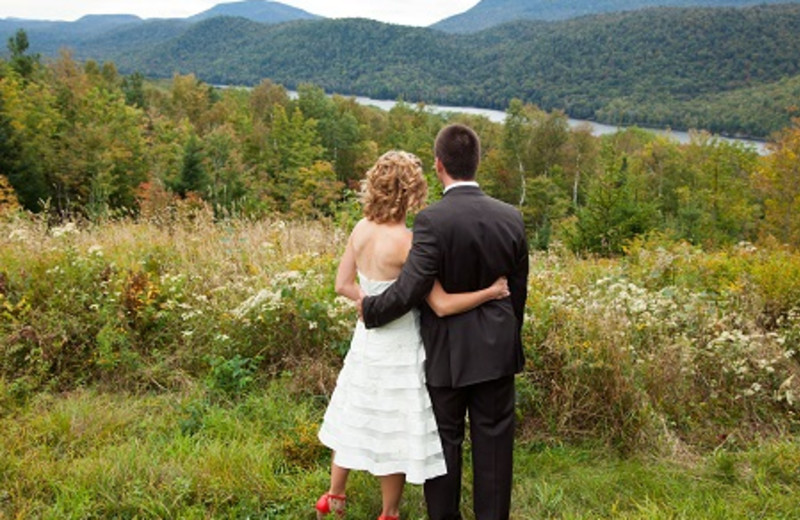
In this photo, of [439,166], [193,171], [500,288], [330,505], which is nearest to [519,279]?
[500,288]

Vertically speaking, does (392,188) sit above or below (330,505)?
above

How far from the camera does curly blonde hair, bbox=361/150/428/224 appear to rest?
11.1 ft

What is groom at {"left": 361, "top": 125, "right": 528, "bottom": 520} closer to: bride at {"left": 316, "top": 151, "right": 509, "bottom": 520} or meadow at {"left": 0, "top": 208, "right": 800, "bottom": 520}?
bride at {"left": 316, "top": 151, "right": 509, "bottom": 520}

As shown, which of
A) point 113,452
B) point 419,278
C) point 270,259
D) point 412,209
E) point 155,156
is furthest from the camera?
point 155,156

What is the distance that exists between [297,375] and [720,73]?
633 ft

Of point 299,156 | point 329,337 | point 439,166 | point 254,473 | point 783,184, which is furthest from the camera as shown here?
point 299,156

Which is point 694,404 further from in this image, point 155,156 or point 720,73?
point 720,73

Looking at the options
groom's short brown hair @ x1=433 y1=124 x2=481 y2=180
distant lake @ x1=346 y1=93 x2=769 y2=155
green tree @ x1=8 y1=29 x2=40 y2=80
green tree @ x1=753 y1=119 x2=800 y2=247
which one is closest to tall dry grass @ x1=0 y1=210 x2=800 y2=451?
groom's short brown hair @ x1=433 y1=124 x2=481 y2=180

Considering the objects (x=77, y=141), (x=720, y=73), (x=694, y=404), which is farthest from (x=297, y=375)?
(x=720, y=73)

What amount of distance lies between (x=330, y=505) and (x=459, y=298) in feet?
4.50

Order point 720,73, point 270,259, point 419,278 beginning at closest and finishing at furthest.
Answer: point 419,278
point 270,259
point 720,73

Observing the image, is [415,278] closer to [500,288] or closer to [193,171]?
[500,288]

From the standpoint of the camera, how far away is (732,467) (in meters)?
4.02

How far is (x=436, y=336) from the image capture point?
11.0 ft
